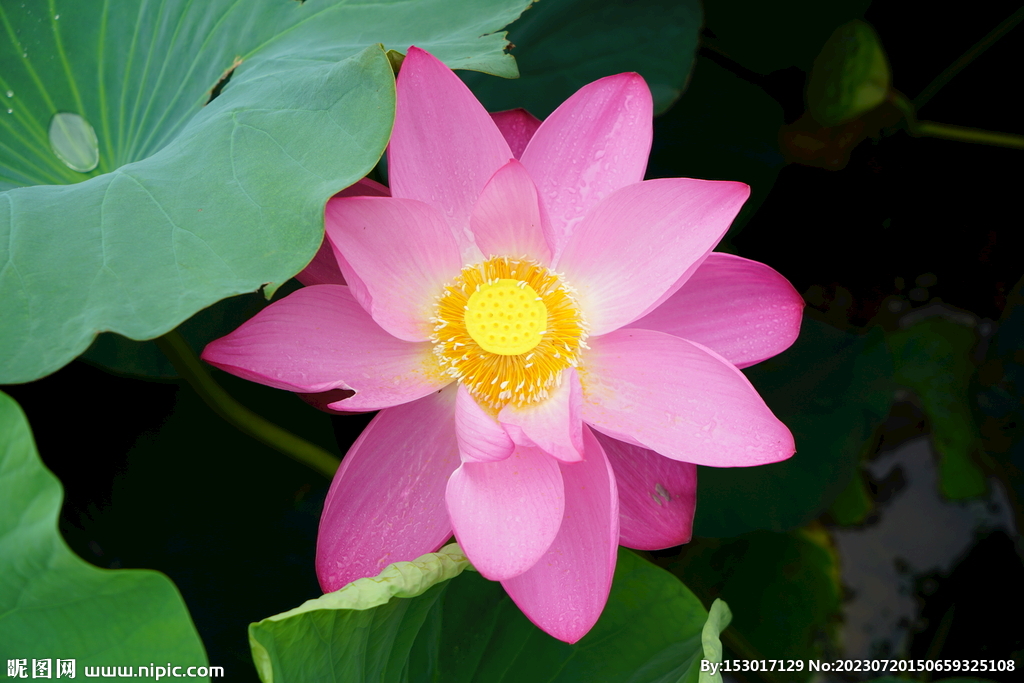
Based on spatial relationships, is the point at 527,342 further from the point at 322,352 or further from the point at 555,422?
the point at 322,352

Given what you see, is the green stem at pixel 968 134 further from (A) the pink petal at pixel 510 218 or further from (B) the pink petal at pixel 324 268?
(B) the pink petal at pixel 324 268

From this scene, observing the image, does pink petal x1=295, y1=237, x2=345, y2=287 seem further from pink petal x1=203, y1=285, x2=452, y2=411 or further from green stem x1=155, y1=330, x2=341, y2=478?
green stem x1=155, y1=330, x2=341, y2=478

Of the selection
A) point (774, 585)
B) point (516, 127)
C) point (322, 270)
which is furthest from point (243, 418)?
point (774, 585)

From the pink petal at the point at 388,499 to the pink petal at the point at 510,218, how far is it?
178 millimetres

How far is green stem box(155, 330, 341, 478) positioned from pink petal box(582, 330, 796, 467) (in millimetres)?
381

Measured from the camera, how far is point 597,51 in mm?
1007

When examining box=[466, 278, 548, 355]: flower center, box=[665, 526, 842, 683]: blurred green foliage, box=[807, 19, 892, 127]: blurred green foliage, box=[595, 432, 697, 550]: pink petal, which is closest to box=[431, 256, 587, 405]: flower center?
box=[466, 278, 548, 355]: flower center

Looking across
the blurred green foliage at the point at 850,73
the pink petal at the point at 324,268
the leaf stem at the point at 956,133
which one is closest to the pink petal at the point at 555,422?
the pink petal at the point at 324,268

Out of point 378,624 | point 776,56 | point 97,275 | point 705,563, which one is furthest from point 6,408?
A: point 776,56

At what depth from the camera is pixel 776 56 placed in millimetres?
1224

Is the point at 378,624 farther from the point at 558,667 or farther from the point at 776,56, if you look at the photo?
the point at 776,56

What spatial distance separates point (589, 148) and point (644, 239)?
0.12 m

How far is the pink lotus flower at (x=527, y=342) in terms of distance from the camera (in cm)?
66

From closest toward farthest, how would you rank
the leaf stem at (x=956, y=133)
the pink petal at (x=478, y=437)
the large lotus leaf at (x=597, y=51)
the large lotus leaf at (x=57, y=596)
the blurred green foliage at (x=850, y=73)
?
1. the large lotus leaf at (x=57, y=596)
2. the pink petal at (x=478, y=437)
3. the large lotus leaf at (x=597, y=51)
4. the blurred green foliage at (x=850, y=73)
5. the leaf stem at (x=956, y=133)
